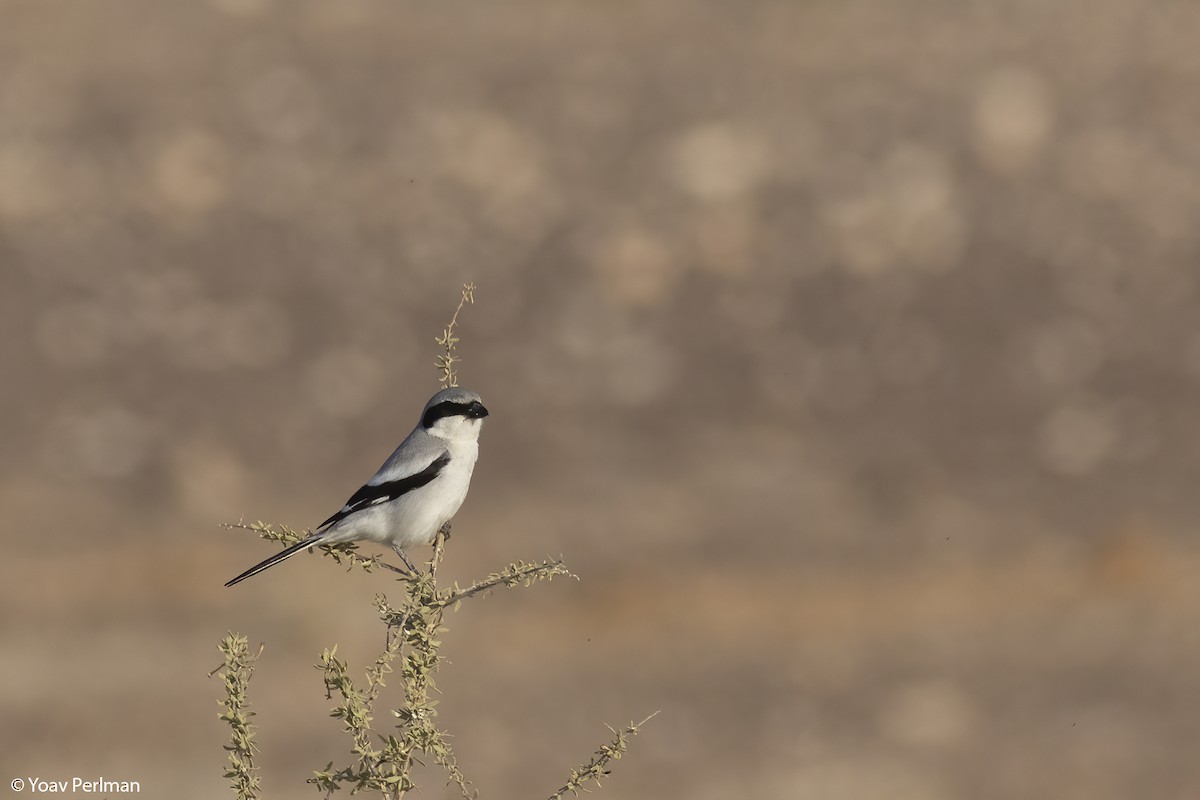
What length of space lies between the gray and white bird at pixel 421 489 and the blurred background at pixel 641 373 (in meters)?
6.03

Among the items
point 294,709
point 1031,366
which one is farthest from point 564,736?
point 1031,366

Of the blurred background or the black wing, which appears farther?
the blurred background

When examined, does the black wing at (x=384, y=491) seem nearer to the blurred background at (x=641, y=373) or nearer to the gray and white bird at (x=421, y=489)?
the gray and white bird at (x=421, y=489)

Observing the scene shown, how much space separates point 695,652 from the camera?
15562 millimetres

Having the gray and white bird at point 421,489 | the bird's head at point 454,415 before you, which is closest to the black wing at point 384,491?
the gray and white bird at point 421,489

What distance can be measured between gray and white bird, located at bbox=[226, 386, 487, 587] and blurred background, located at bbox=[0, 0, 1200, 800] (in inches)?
237

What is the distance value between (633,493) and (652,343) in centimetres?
285

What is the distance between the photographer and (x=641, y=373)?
19.9 m

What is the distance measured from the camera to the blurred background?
14.7 m

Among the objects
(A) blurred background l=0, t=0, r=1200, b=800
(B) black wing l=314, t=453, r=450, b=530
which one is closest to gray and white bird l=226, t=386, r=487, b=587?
(B) black wing l=314, t=453, r=450, b=530

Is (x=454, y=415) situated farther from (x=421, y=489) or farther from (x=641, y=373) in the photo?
(x=641, y=373)

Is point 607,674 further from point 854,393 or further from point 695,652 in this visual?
point 854,393

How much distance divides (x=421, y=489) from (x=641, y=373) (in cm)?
1222

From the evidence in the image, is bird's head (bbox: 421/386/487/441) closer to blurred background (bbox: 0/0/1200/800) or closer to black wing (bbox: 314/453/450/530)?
black wing (bbox: 314/453/450/530)
